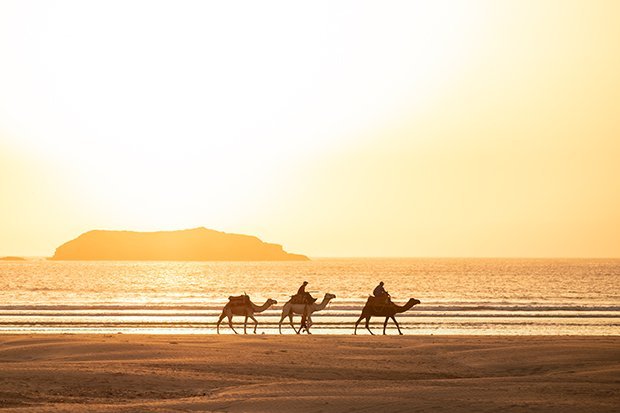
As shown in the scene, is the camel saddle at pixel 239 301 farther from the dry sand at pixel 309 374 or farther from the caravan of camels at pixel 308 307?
the dry sand at pixel 309 374

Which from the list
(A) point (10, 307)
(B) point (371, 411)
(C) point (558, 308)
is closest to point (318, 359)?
(B) point (371, 411)

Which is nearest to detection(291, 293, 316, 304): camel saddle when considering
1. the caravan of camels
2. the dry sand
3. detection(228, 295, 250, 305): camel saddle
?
the caravan of camels

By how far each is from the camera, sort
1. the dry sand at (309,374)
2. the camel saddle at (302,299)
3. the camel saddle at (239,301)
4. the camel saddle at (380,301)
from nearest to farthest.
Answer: the dry sand at (309,374) < the camel saddle at (380,301) < the camel saddle at (302,299) < the camel saddle at (239,301)

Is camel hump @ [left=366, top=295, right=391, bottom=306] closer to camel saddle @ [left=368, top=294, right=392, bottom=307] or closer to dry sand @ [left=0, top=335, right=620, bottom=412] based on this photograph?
camel saddle @ [left=368, top=294, right=392, bottom=307]

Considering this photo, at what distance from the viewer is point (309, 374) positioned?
20422 millimetres

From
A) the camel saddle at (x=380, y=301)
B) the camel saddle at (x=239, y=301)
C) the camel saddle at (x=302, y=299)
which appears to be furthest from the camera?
the camel saddle at (x=239, y=301)

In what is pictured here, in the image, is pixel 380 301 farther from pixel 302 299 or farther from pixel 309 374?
pixel 309 374

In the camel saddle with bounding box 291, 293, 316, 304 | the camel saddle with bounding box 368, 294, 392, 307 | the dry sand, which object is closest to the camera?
the dry sand

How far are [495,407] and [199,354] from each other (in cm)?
1088

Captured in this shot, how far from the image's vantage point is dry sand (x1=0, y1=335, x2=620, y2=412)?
15252 mm

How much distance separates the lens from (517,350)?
79.8 ft

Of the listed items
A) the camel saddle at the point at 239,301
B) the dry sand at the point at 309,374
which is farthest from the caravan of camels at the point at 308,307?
the dry sand at the point at 309,374

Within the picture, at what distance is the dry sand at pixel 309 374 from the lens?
15252 mm

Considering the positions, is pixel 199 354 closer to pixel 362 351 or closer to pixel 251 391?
pixel 362 351
